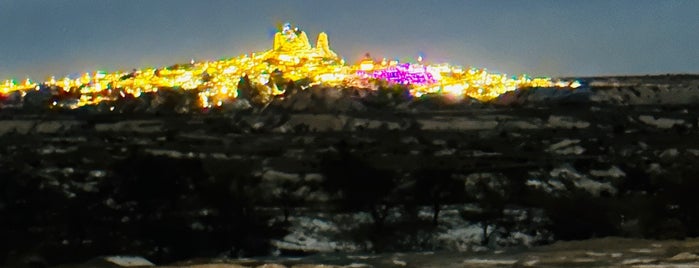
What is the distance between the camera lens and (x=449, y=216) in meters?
5.39

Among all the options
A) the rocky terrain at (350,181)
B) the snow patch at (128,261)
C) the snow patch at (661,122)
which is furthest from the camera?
the snow patch at (661,122)

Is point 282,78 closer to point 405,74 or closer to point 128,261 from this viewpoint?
point 405,74

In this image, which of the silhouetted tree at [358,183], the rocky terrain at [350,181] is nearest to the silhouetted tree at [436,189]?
the rocky terrain at [350,181]

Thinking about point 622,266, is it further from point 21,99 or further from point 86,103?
point 21,99

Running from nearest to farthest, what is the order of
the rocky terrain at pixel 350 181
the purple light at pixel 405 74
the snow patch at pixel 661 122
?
the rocky terrain at pixel 350 181, the snow patch at pixel 661 122, the purple light at pixel 405 74

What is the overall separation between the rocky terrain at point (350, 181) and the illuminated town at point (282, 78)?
42 centimetres

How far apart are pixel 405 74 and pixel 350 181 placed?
184 cm

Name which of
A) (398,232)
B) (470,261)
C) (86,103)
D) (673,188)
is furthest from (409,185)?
(86,103)

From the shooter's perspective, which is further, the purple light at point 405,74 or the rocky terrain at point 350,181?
the purple light at point 405,74

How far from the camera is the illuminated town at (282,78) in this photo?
6250 millimetres

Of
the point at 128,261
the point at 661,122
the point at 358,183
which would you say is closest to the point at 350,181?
the point at 358,183

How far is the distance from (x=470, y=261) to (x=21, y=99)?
11.3 feet

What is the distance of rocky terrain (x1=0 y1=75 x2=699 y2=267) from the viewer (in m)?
5.34

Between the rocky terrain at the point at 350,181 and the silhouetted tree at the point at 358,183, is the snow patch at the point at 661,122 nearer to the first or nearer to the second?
the rocky terrain at the point at 350,181
